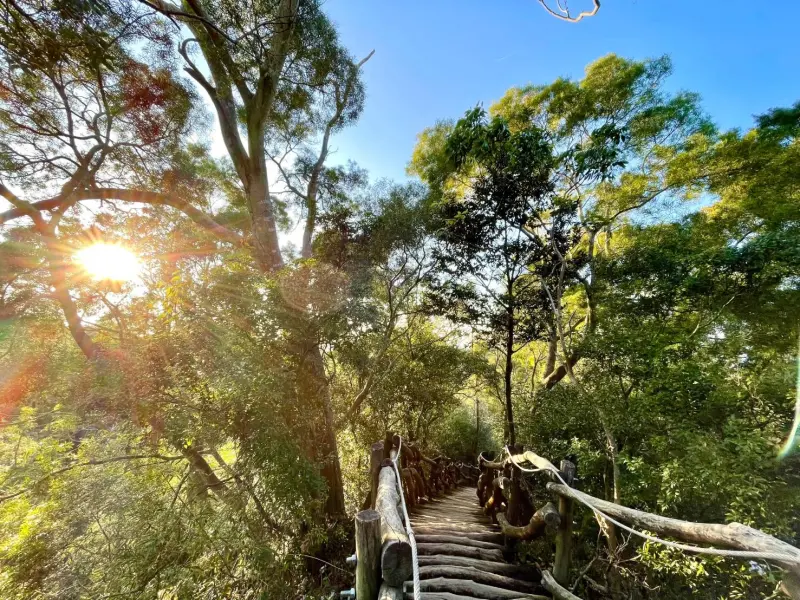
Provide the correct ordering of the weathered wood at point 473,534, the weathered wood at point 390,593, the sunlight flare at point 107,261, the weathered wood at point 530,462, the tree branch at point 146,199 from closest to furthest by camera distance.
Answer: the weathered wood at point 390,593, the weathered wood at point 530,462, the weathered wood at point 473,534, the sunlight flare at point 107,261, the tree branch at point 146,199

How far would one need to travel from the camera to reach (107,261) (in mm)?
5691

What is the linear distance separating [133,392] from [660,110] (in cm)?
1099

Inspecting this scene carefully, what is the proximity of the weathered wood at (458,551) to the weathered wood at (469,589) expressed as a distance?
1.62ft

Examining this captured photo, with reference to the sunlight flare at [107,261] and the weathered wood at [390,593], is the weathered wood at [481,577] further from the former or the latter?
the sunlight flare at [107,261]

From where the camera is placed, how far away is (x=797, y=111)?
5.57 m

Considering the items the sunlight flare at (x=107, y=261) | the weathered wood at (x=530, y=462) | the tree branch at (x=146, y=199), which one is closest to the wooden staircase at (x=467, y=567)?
the weathered wood at (x=530, y=462)

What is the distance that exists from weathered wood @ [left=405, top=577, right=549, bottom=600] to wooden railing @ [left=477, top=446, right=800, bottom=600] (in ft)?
0.95

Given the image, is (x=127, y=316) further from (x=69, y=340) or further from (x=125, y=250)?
(x=69, y=340)

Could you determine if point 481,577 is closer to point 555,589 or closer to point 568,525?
point 555,589

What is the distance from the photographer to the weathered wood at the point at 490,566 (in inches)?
97.5

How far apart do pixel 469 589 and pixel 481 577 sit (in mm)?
226

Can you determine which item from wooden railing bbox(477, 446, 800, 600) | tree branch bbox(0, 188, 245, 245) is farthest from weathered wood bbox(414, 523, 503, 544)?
tree branch bbox(0, 188, 245, 245)

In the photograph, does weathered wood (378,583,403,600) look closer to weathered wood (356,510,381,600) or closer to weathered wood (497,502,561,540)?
weathered wood (356,510,381,600)

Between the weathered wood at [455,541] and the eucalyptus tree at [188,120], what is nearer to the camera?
the weathered wood at [455,541]
